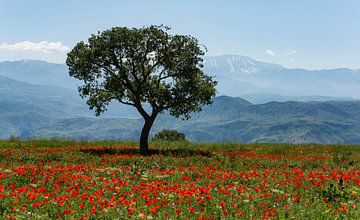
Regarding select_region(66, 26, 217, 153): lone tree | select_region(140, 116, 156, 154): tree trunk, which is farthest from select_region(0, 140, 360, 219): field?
select_region(66, 26, 217, 153): lone tree

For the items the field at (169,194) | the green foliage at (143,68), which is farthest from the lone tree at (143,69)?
the field at (169,194)

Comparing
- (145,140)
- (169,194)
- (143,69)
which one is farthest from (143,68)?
(169,194)

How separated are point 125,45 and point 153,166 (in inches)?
515

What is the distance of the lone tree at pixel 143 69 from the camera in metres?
30.1

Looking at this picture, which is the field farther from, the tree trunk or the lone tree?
the lone tree

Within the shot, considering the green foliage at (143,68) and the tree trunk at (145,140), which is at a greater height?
the green foliage at (143,68)

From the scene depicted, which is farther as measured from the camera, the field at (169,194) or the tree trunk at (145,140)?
the tree trunk at (145,140)

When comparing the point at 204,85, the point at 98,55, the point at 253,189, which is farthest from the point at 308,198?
the point at 98,55

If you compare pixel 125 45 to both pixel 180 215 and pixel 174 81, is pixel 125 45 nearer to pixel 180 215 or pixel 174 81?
pixel 174 81

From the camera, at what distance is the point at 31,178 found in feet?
46.3

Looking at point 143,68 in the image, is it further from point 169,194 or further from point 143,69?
point 169,194

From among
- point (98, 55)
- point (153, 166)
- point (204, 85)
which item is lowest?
point (153, 166)

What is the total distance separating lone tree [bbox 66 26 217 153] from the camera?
98.6ft

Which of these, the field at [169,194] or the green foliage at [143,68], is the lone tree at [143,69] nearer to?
the green foliage at [143,68]
